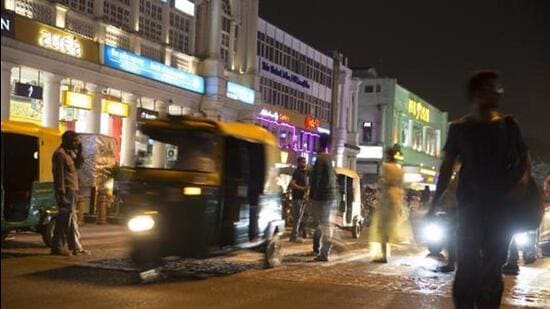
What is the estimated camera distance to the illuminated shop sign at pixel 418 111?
229 feet

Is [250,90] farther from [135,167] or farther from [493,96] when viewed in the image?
[493,96]

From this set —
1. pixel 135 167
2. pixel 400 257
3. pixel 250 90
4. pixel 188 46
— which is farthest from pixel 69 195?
pixel 250 90

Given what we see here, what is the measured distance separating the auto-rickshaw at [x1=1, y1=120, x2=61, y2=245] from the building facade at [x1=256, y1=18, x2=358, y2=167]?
2353cm

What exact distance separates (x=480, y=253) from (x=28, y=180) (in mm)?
9151

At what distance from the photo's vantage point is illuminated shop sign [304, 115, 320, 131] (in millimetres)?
45844

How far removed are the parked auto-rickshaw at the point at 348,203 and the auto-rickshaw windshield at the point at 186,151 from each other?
10121 mm

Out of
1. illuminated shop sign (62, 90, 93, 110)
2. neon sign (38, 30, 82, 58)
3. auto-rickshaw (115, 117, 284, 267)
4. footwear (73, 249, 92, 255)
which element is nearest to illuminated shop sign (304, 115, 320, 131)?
illuminated shop sign (62, 90, 93, 110)

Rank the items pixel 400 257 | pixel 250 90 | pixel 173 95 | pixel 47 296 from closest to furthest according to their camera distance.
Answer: pixel 47 296 < pixel 400 257 < pixel 173 95 < pixel 250 90

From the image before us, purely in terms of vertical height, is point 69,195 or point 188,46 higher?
point 188,46

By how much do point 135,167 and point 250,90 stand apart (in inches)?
1009

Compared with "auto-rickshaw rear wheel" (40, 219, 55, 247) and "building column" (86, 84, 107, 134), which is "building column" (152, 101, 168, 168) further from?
"building column" (86, 84, 107, 134)

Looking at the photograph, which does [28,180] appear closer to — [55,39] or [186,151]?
[186,151]

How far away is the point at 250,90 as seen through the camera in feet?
113

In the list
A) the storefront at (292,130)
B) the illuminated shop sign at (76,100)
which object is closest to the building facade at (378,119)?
the storefront at (292,130)
